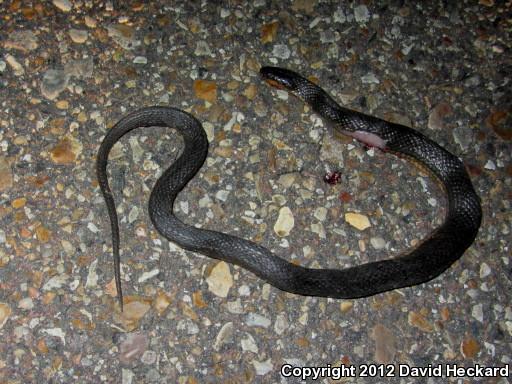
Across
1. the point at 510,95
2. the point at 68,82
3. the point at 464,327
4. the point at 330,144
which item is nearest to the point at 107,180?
the point at 68,82

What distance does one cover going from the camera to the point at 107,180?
3.97 meters

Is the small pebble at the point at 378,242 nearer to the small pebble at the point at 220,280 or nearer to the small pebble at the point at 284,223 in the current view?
the small pebble at the point at 284,223

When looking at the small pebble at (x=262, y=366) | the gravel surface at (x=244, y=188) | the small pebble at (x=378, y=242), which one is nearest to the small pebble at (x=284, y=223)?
the gravel surface at (x=244, y=188)

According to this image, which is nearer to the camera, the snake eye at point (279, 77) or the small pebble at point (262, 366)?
the small pebble at point (262, 366)

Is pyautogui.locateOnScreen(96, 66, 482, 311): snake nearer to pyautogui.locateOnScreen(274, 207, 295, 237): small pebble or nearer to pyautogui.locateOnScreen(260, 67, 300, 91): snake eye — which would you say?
pyautogui.locateOnScreen(260, 67, 300, 91): snake eye

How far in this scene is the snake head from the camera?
439 cm

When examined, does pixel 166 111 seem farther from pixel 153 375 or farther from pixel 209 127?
pixel 153 375

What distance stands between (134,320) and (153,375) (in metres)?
0.39

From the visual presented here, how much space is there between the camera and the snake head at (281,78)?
173 inches

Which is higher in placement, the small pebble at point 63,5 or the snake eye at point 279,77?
the snake eye at point 279,77

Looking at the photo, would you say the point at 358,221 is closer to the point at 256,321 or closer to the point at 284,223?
the point at 284,223

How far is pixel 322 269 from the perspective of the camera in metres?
3.78

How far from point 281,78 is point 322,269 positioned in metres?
1.63

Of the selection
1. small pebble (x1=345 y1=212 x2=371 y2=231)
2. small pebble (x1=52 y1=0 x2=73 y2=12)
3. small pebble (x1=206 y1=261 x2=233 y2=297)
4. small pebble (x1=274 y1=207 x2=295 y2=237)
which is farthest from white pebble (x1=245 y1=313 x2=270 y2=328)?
small pebble (x1=52 y1=0 x2=73 y2=12)
